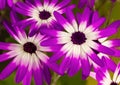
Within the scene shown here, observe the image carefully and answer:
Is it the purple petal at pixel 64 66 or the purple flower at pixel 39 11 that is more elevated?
the purple flower at pixel 39 11

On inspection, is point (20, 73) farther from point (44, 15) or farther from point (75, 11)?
point (75, 11)

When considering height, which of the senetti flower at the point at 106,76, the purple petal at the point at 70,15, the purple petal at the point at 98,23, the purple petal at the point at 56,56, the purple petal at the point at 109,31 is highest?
the purple petal at the point at 70,15

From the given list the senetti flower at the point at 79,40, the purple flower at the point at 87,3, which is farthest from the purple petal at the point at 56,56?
the purple flower at the point at 87,3

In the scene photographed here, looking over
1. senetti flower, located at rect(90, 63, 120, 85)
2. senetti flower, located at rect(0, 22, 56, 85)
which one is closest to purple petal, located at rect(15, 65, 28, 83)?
senetti flower, located at rect(0, 22, 56, 85)

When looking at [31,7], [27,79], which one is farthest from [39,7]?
[27,79]

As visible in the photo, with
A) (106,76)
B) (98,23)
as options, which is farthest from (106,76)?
(98,23)

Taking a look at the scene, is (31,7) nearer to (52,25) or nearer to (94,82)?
(52,25)

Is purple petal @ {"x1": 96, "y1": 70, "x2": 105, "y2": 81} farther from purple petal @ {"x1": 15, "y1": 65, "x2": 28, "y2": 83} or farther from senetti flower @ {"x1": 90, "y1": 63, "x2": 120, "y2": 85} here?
purple petal @ {"x1": 15, "y1": 65, "x2": 28, "y2": 83}

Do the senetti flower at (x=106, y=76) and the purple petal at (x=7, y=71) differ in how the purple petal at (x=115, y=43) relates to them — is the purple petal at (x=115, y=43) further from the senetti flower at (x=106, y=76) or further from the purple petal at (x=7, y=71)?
the purple petal at (x=7, y=71)
